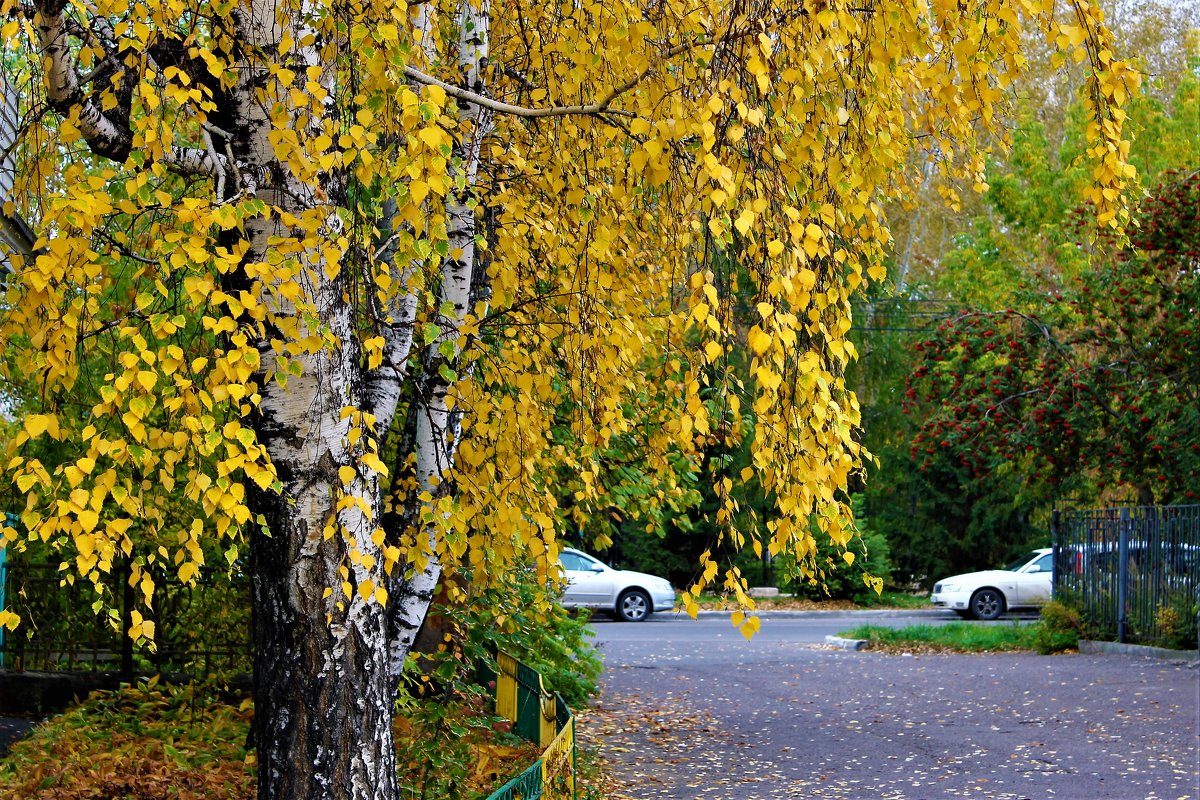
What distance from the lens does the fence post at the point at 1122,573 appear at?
1583 cm

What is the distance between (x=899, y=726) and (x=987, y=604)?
43.5ft

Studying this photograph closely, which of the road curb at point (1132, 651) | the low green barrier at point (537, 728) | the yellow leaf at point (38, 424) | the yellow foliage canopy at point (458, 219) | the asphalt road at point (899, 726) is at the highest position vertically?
the yellow foliage canopy at point (458, 219)

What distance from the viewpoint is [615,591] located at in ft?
74.2

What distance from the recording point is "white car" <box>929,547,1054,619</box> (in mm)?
22859

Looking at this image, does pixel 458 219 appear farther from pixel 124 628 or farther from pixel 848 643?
pixel 848 643

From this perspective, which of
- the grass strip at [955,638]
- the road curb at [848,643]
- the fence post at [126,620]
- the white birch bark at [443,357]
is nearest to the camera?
the white birch bark at [443,357]

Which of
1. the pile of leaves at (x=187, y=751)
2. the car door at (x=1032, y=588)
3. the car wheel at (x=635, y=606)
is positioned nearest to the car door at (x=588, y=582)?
the car wheel at (x=635, y=606)

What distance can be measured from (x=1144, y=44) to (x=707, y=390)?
3044 cm

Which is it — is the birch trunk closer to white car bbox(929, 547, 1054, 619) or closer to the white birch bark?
the white birch bark

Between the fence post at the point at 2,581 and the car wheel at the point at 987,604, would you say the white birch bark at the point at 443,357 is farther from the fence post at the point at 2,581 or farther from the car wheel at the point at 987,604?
the car wheel at the point at 987,604

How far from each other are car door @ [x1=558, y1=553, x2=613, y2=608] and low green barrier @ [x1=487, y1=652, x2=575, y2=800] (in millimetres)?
13473

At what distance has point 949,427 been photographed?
17.7 metres

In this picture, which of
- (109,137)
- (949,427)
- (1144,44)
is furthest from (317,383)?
(1144,44)

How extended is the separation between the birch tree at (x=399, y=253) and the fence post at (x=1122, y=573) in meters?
11.5
